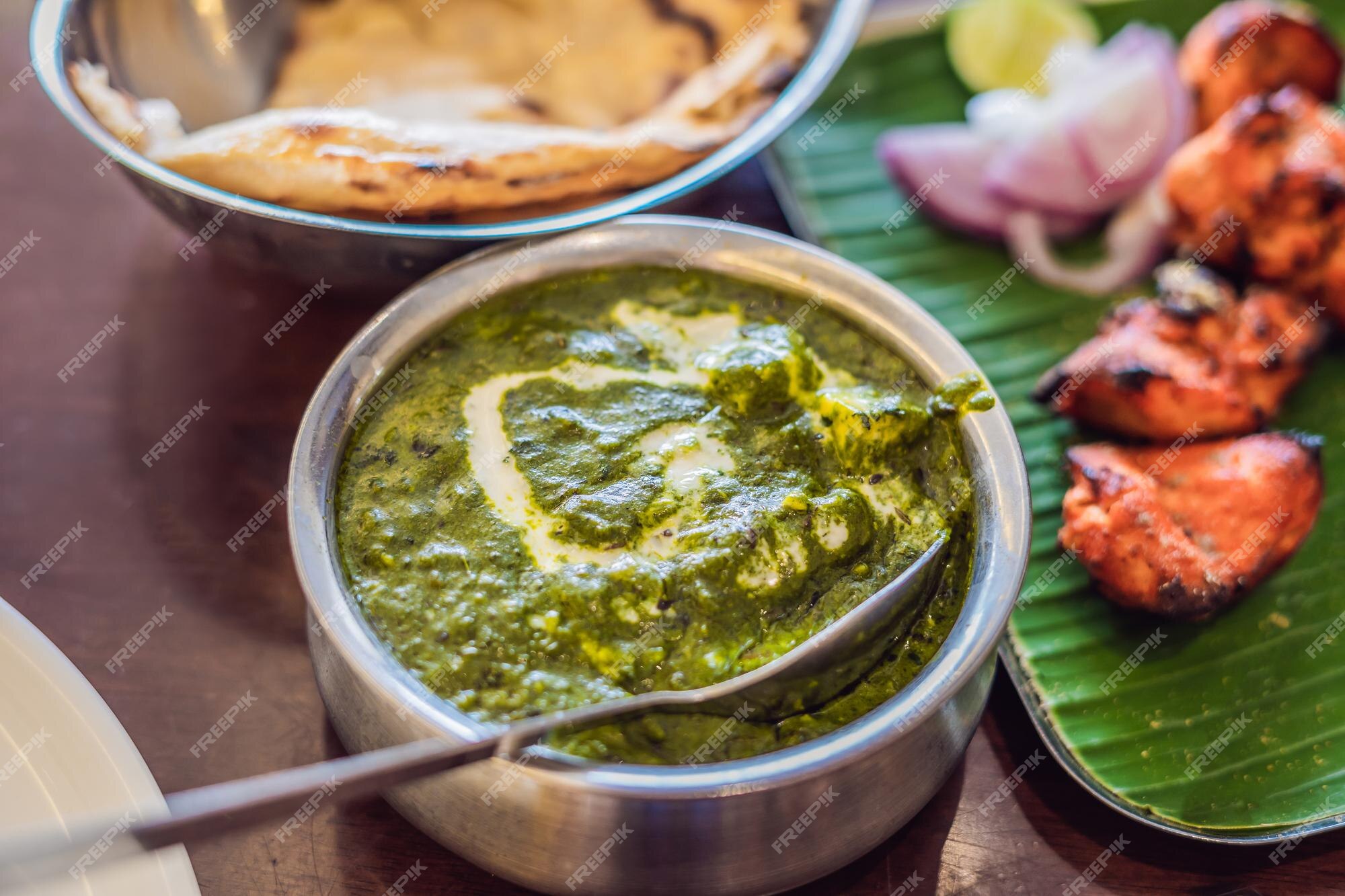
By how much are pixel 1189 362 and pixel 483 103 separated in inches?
72.5

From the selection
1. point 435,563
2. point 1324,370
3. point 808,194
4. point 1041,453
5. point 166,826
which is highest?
point 166,826

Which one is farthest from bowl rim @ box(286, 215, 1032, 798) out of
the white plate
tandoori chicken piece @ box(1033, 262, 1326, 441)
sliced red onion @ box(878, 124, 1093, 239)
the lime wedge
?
the lime wedge

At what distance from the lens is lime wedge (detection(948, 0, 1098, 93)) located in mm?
3152

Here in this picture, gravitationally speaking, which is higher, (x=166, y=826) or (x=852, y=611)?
(x=166, y=826)

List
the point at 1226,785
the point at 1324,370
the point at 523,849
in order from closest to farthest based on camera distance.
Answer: the point at 523,849
the point at 1226,785
the point at 1324,370

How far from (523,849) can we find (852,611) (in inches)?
23.8

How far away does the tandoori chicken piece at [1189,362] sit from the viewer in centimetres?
227

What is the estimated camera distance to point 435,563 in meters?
1.71

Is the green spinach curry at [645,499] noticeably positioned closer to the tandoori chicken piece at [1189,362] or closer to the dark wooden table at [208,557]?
the dark wooden table at [208,557]

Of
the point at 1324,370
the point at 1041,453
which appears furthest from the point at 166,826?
the point at 1324,370

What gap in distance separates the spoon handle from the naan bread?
4.12 ft

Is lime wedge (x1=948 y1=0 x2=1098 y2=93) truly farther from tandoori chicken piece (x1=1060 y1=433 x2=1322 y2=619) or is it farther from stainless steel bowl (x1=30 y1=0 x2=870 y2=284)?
tandoori chicken piece (x1=1060 y1=433 x2=1322 y2=619)

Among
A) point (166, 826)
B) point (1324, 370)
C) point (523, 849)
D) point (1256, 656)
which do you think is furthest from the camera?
point (1324, 370)

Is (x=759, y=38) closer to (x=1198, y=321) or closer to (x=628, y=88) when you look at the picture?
(x=628, y=88)
